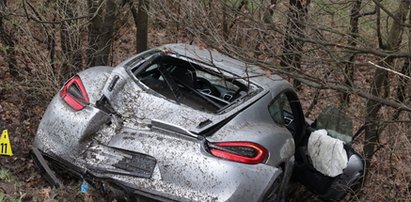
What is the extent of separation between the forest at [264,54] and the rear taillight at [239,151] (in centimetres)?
107

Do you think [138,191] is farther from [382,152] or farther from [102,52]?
[102,52]

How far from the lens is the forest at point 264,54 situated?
5152 millimetres

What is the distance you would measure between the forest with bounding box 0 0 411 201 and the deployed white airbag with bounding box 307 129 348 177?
493 mm

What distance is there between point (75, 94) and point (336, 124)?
3.05 metres

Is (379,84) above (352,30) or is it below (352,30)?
below

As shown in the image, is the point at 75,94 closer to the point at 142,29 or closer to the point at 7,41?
the point at 7,41

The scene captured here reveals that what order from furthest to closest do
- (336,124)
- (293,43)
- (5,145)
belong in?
1. (336,124)
2. (293,43)
3. (5,145)

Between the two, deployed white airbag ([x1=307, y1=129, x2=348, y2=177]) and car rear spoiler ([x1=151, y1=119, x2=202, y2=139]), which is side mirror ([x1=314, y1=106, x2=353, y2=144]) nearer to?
deployed white airbag ([x1=307, y1=129, x2=348, y2=177])

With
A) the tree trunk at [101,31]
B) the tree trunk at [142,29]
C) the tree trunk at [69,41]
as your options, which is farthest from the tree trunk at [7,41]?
the tree trunk at [142,29]

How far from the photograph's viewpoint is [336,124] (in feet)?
19.2

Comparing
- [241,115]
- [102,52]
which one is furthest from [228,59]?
[102,52]

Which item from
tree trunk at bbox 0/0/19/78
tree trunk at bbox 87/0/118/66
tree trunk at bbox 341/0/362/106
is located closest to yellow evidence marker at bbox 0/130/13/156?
tree trunk at bbox 0/0/19/78

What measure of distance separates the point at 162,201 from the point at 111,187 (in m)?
0.52

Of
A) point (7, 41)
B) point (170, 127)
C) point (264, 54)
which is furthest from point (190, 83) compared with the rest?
point (7, 41)
